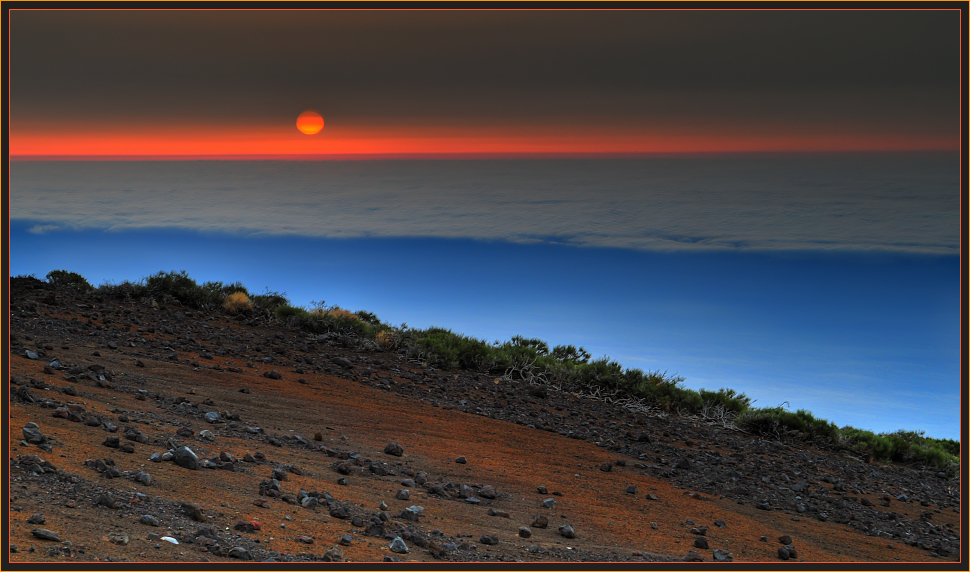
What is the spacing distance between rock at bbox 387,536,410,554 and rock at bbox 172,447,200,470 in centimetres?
207

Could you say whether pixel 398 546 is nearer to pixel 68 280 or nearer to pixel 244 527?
pixel 244 527

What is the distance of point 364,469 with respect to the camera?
7066 mm

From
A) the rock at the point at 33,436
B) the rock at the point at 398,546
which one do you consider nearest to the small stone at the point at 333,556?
the rock at the point at 398,546

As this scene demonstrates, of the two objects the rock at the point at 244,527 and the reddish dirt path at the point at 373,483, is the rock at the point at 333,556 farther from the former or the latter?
the rock at the point at 244,527

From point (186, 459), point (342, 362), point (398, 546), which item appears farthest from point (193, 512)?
point (342, 362)

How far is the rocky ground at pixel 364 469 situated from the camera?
5.06 meters

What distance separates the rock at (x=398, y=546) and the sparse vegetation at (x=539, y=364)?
7.51 meters

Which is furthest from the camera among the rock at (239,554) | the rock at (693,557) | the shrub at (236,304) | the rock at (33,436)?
the shrub at (236,304)

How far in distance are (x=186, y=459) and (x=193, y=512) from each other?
120 centimetres

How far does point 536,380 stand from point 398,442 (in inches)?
190

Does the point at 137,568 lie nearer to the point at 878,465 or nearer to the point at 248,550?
the point at 248,550

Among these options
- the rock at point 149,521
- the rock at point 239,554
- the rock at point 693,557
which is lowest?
the rock at point 239,554

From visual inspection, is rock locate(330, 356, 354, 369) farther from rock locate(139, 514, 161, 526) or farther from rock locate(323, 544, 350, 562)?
rock locate(323, 544, 350, 562)

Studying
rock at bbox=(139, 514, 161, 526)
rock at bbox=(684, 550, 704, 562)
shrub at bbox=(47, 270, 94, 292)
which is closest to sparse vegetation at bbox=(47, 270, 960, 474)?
shrub at bbox=(47, 270, 94, 292)
